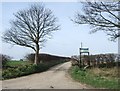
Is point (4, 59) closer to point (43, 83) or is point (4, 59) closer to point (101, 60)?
point (101, 60)

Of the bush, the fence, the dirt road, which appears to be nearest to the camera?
the dirt road

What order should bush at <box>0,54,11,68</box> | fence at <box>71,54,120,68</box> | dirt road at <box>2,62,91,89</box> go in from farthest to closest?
1. bush at <box>0,54,11,68</box>
2. fence at <box>71,54,120,68</box>
3. dirt road at <box>2,62,91,89</box>

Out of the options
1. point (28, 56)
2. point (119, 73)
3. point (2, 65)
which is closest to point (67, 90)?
point (119, 73)

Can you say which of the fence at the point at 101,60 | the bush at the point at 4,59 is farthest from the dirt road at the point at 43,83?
the bush at the point at 4,59

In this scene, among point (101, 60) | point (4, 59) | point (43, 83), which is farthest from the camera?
point (4, 59)

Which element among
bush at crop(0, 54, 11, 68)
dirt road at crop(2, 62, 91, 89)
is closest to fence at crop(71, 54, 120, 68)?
dirt road at crop(2, 62, 91, 89)

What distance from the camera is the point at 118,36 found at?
974 inches

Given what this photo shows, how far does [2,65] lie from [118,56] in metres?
15.7

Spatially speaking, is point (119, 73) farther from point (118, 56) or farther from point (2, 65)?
point (2, 65)

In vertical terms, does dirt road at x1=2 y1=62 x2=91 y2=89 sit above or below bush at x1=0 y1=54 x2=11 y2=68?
below

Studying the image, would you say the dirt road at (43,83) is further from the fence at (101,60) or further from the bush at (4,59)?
the bush at (4,59)

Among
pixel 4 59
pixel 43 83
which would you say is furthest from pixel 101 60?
pixel 4 59

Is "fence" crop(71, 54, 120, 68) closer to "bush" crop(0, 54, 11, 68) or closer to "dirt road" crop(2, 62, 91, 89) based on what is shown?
"dirt road" crop(2, 62, 91, 89)

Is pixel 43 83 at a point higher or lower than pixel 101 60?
lower
